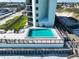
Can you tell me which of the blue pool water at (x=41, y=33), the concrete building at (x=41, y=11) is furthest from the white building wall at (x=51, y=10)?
the blue pool water at (x=41, y=33)

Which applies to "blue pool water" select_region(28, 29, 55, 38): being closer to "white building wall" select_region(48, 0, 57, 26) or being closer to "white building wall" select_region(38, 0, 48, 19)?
"white building wall" select_region(48, 0, 57, 26)

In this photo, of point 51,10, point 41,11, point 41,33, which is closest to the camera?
point 41,33

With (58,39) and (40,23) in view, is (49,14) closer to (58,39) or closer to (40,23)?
(40,23)

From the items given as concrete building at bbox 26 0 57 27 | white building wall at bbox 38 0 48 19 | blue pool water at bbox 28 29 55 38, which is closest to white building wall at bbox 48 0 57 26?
concrete building at bbox 26 0 57 27

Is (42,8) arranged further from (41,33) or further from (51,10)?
(41,33)

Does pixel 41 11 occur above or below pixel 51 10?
below

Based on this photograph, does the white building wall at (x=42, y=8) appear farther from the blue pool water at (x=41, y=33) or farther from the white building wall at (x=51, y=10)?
the blue pool water at (x=41, y=33)

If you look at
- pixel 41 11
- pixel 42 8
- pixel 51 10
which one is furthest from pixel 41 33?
pixel 42 8
